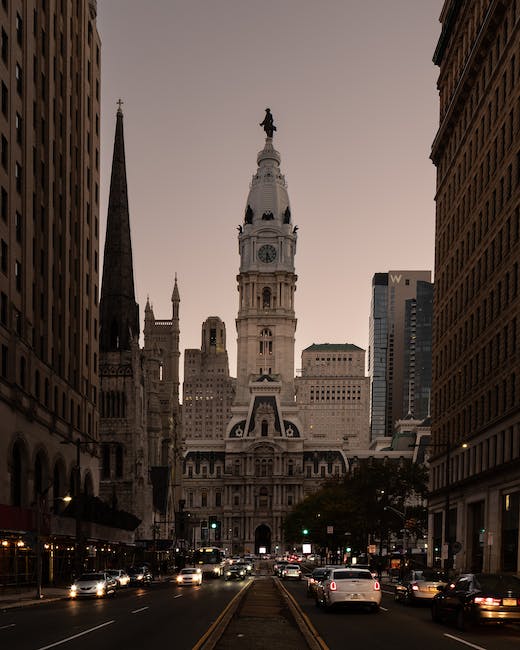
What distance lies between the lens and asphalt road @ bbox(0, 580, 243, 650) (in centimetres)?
2428

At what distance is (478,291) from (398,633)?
44.8 meters

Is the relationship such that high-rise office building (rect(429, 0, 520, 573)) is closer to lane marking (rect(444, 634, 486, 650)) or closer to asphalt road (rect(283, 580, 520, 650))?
asphalt road (rect(283, 580, 520, 650))

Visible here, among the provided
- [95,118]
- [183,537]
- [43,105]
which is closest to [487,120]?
[43,105]

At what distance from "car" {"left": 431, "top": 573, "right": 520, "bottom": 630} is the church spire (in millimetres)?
95028

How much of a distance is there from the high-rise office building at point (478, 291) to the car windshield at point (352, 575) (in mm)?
21701

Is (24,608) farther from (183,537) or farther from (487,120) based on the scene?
(183,537)

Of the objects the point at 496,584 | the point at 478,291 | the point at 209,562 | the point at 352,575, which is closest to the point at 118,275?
the point at 209,562

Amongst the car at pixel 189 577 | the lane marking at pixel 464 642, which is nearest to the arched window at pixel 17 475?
the car at pixel 189 577

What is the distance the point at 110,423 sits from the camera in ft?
401

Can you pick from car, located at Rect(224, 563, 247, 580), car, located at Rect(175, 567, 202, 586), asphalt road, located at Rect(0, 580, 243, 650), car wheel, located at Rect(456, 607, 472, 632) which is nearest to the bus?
car, located at Rect(224, 563, 247, 580)

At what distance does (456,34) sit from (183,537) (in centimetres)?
11650

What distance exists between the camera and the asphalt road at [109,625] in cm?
2428

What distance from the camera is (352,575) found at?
36656mm

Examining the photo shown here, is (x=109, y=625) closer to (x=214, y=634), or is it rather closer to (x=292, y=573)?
(x=214, y=634)
